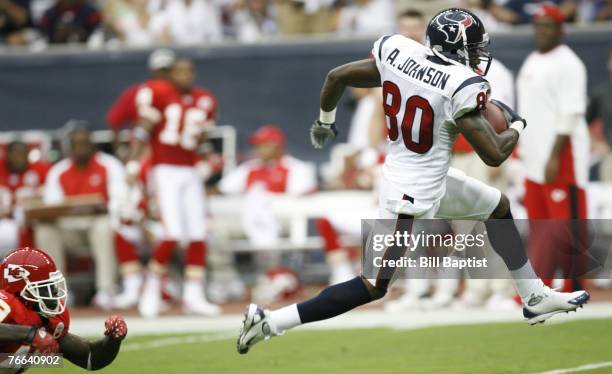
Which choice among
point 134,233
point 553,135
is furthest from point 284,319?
point 134,233

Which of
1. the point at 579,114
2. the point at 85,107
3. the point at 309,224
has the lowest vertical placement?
the point at 309,224

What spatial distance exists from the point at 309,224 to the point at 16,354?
6.78 metres

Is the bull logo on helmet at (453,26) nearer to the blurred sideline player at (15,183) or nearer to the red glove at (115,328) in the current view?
the red glove at (115,328)

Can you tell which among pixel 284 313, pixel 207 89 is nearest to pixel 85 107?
pixel 207 89

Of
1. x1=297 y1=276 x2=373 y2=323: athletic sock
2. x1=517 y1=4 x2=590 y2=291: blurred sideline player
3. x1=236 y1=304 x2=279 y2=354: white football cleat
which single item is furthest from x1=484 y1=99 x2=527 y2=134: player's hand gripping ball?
x1=517 y1=4 x2=590 y2=291: blurred sideline player

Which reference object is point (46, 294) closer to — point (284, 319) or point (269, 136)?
point (284, 319)

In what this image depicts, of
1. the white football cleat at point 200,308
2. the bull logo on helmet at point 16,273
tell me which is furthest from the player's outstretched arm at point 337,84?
the white football cleat at point 200,308

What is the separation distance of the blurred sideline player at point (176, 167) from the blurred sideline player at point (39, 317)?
14.8 ft

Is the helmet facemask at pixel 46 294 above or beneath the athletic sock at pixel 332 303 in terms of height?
above

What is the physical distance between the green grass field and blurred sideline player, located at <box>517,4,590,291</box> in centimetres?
92

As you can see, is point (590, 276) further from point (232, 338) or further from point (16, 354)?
point (16, 354)

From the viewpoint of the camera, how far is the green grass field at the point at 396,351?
696 centimetres

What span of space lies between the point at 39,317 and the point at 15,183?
20.3 feet

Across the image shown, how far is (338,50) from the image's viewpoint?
12.5 m
